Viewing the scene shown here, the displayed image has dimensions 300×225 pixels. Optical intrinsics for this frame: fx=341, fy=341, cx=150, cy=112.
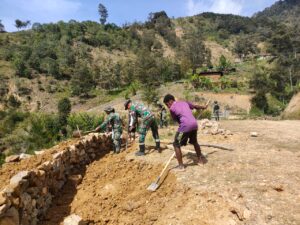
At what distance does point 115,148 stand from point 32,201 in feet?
13.3

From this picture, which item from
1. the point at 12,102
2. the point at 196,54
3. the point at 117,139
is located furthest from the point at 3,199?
the point at 196,54

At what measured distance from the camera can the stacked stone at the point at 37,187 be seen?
165 inches

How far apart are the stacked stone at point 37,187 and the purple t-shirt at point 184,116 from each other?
2.46 metres

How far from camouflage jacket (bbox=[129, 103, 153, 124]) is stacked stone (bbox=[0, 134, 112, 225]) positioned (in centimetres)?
141

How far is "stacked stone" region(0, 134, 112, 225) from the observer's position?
420cm

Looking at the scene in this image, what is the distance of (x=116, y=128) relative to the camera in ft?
28.4

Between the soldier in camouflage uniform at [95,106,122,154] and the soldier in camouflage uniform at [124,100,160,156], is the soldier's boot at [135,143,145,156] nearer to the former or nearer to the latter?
the soldier in camouflage uniform at [124,100,160,156]

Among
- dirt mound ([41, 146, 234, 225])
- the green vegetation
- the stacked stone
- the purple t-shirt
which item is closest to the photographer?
the stacked stone

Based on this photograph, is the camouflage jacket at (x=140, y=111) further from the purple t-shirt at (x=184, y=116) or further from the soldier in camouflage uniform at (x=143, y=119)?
the purple t-shirt at (x=184, y=116)

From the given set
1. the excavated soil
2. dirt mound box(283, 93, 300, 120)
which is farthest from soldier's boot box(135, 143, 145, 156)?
dirt mound box(283, 93, 300, 120)

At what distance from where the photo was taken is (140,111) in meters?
8.23

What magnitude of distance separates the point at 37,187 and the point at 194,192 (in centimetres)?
254

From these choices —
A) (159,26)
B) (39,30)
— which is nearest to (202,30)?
(159,26)

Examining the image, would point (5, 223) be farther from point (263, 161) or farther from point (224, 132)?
point (224, 132)
